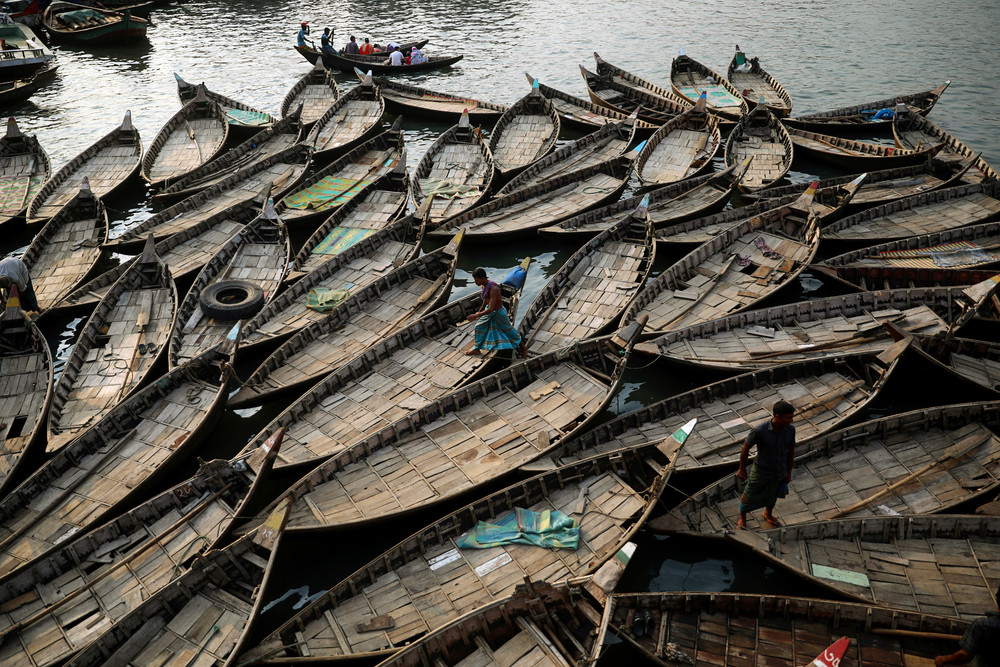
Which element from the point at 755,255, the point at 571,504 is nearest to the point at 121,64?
the point at 755,255

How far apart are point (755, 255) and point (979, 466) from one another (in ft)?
25.2

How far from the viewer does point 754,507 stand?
10680 mm

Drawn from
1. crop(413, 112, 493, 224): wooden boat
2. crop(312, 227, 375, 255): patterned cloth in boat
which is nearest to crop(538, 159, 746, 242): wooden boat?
crop(413, 112, 493, 224): wooden boat

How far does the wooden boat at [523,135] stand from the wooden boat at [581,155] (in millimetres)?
536

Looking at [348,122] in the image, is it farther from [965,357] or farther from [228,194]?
[965,357]

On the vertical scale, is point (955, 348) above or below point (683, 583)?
above

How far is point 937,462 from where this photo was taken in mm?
12328

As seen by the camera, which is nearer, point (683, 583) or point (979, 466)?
point (683, 583)

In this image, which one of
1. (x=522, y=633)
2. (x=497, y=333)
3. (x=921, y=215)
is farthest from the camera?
(x=921, y=215)

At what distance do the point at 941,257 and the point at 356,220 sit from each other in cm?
1596

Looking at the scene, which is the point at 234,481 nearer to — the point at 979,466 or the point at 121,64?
the point at 979,466

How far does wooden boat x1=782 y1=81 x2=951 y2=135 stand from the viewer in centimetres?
2611

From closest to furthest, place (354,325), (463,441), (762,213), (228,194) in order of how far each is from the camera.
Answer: (463,441) → (354,325) → (762,213) → (228,194)

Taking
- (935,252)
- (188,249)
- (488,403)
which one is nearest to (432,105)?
(188,249)
